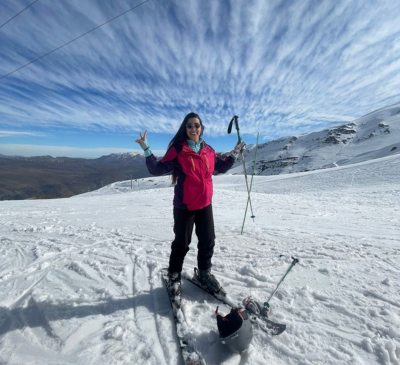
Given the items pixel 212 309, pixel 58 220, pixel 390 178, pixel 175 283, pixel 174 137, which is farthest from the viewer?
pixel 390 178

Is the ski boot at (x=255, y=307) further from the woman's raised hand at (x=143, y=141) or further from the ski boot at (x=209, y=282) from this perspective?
the woman's raised hand at (x=143, y=141)

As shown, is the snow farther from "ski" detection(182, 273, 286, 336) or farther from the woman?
the woman

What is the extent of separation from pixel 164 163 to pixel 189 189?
0.53m

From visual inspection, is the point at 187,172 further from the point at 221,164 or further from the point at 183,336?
the point at 183,336

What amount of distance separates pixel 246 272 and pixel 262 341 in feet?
4.39

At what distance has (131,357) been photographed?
6.72 ft

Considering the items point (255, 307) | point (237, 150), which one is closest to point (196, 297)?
point (255, 307)

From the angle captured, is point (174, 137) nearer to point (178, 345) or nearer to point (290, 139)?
point (178, 345)

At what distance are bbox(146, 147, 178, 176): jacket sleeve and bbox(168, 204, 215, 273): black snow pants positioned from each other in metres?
0.60

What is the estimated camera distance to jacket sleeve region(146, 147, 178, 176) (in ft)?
9.61

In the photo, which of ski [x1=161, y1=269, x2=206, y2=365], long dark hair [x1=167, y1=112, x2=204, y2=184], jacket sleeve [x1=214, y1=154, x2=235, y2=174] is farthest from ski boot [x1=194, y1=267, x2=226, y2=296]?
jacket sleeve [x1=214, y1=154, x2=235, y2=174]

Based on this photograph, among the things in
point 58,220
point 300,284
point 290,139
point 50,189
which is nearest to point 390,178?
point 300,284

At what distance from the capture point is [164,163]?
2.95 m

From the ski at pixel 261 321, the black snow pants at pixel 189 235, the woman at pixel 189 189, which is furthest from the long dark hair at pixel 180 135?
the ski at pixel 261 321
